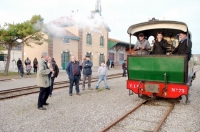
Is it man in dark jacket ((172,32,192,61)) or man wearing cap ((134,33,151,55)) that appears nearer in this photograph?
man in dark jacket ((172,32,192,61))

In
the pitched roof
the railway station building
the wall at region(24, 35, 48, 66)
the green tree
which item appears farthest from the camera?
the wall at region(24, 35, 48, 66)

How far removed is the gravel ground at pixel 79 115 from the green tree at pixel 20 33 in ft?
31.9

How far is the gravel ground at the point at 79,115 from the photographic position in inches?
167

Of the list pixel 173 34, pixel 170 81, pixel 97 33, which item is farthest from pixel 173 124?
pixel 97 33

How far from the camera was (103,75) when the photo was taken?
31.4 feet

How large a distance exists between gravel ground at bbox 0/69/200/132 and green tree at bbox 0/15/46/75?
31.9ft

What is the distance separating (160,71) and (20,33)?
40.6ft

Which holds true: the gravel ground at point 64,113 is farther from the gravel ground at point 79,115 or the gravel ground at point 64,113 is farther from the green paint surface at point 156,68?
the green paint surface at point 156,68

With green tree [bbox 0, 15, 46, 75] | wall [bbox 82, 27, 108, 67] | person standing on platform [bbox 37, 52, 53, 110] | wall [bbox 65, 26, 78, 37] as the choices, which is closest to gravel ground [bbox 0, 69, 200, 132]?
person standing on platform [bbox 37, 52, 53, 110]

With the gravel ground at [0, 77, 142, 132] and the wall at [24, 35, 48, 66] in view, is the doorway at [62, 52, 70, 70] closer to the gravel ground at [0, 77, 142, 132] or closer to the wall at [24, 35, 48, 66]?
the wall at [24, 35, 48, 66]

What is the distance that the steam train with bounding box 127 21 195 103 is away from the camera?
18.9 ft

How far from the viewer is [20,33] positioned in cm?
1512

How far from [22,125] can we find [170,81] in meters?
4.30

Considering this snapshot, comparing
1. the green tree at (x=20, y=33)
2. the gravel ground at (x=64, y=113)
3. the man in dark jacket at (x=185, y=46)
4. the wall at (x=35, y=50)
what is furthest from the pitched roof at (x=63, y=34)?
the man in dark jacket at (x=185, y=46)
